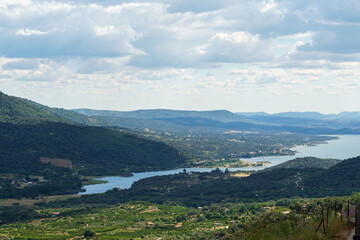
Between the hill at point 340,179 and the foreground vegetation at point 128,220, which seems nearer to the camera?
the foreground vegetation at point 128,220

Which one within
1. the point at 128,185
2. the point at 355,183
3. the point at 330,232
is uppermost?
the point at 330,232

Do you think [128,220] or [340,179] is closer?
[128,220]

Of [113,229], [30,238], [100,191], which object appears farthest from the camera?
[100,191]

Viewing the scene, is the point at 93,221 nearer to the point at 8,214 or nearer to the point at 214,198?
the point at 8,214

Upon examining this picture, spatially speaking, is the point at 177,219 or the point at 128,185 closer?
the point at 177,219

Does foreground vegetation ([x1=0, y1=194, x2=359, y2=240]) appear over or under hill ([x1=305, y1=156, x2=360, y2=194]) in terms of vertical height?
under

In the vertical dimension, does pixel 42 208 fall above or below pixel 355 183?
below

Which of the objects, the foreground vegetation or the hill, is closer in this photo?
the foreground vegetation

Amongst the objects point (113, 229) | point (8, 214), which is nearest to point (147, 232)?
point (113, 229)

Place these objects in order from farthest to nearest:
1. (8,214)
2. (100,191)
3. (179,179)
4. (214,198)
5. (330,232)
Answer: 1. (179,179)
2. (100,191)
3. (214,198)
4. (8,214)
5. (330,232)

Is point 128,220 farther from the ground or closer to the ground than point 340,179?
closer to the ground

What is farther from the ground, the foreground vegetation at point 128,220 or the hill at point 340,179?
the hill at point 340,179
